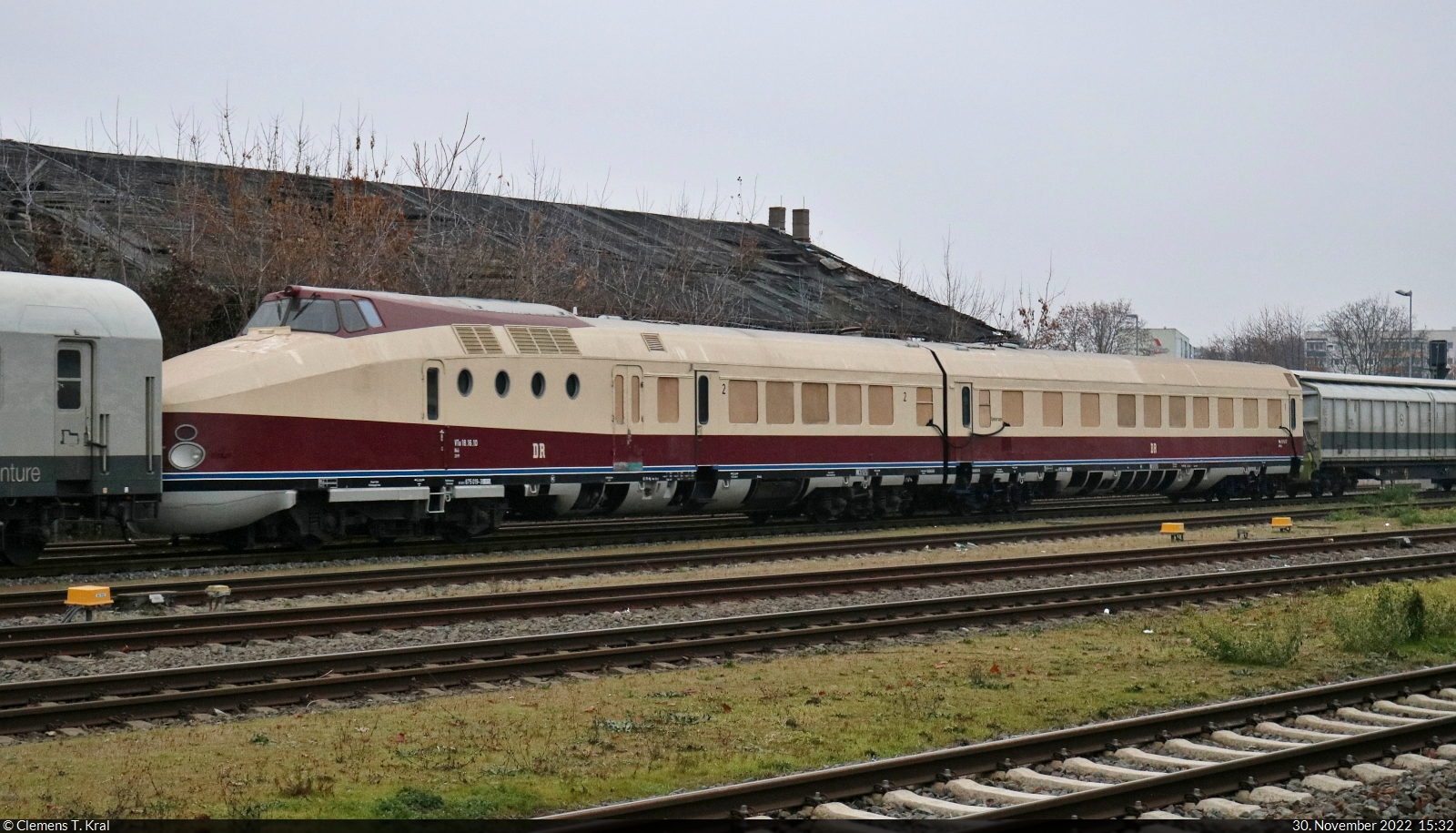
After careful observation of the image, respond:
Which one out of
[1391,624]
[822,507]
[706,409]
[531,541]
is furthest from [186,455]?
[1391,624]

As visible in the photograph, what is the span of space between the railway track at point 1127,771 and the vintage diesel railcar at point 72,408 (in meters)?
13.0

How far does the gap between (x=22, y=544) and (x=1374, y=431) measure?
124ft

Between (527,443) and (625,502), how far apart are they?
8.26 ft

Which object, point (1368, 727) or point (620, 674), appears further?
point (620, 674)

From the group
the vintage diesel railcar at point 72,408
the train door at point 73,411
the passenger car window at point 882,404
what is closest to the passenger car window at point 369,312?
the vintage diesel railcar at point 72,408

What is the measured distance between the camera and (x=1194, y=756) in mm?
9516

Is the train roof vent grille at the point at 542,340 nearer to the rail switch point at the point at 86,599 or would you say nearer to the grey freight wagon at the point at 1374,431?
the rail switch point at the point at 86,599

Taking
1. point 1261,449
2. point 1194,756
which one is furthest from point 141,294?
point 1261,449

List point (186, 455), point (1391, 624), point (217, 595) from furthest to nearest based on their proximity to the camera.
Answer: point (186, 455) < point (217, 595) < point (1391, 624)

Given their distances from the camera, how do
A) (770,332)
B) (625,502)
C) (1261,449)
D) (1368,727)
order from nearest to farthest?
1. (1368,727)
2. (625,502)
3. (770,332)
4. (1261,449)

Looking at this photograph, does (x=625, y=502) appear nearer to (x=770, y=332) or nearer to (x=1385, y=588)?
(x=770, y=332)

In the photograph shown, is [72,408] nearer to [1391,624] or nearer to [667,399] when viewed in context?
[667,399]

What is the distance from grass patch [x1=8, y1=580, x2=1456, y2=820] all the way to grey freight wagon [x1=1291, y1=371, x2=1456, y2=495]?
26.4 metres

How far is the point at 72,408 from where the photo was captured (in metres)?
18.5
